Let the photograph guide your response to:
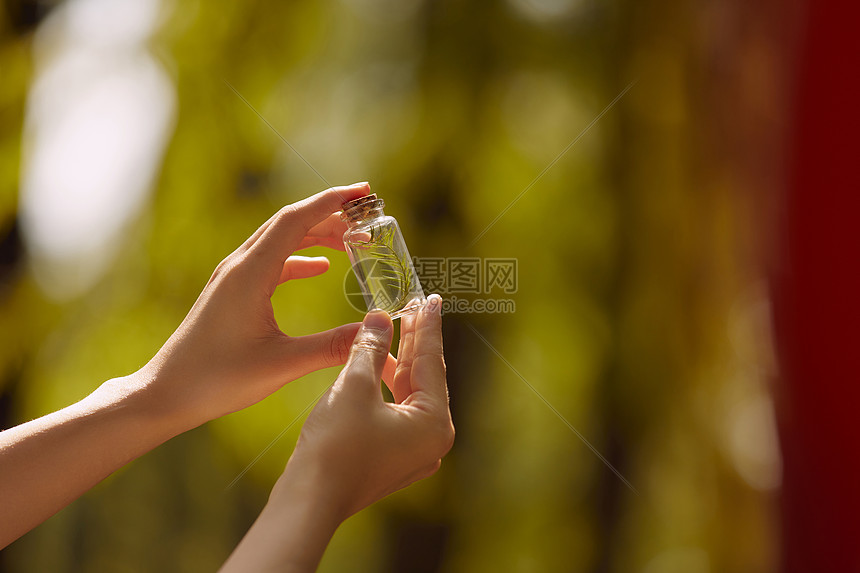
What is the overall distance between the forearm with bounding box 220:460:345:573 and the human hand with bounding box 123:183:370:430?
8.2 inches

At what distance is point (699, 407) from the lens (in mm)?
890

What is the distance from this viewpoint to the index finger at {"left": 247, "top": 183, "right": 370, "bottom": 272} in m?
0.63

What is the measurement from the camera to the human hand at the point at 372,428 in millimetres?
485

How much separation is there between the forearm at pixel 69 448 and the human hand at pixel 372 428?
269 millimetres

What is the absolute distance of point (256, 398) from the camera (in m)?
0.70

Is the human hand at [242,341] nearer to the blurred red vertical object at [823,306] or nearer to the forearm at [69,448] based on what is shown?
the forearm at [69,448]

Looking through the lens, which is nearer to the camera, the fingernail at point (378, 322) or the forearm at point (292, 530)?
the forearm at point (292, 530)

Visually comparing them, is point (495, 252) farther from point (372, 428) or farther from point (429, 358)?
point (372, 428)

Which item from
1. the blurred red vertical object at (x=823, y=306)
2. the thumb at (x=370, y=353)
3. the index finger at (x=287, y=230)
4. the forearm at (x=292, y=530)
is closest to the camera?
the forearm at (x=292, y=530)

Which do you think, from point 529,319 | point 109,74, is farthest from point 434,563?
point 109,74

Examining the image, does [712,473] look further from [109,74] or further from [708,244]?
[109,74]

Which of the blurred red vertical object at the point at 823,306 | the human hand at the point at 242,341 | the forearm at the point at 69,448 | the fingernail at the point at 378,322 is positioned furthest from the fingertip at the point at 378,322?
the blurred red vertical object at the point at 823,306

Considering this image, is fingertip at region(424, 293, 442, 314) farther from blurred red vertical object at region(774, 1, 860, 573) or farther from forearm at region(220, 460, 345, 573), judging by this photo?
blurred red vertical object at region(774, 1, 860, 573)

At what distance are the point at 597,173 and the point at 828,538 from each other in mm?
638
